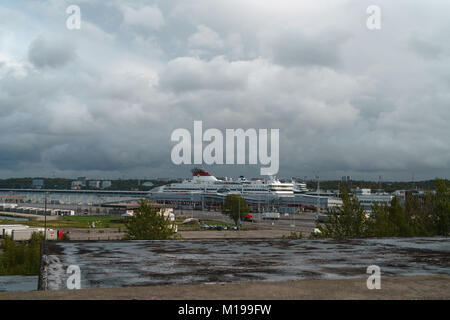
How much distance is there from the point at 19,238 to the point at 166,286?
47627 millimetres

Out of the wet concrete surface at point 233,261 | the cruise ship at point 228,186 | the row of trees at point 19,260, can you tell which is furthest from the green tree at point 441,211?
the cruise ship at point 228,186

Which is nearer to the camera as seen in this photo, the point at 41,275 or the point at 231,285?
the point at 231,285

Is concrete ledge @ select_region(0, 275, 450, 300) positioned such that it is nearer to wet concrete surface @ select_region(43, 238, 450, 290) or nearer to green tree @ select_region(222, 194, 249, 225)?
wet concrete surface @ select_region(43, 238, 450, 290)

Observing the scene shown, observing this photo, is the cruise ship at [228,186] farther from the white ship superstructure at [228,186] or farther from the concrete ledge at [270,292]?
the concrete ledge at [270,292]

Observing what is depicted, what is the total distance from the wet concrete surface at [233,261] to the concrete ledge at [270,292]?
30.7 inches

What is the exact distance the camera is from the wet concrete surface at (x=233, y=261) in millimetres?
8570

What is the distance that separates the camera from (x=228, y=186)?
144 metres

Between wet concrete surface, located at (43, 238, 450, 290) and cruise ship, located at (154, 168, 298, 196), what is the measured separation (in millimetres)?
122544

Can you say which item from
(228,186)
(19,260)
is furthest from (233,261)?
(228,186)

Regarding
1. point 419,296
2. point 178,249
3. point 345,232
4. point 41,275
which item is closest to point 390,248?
point 178,249

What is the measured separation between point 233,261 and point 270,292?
14.2 ft
